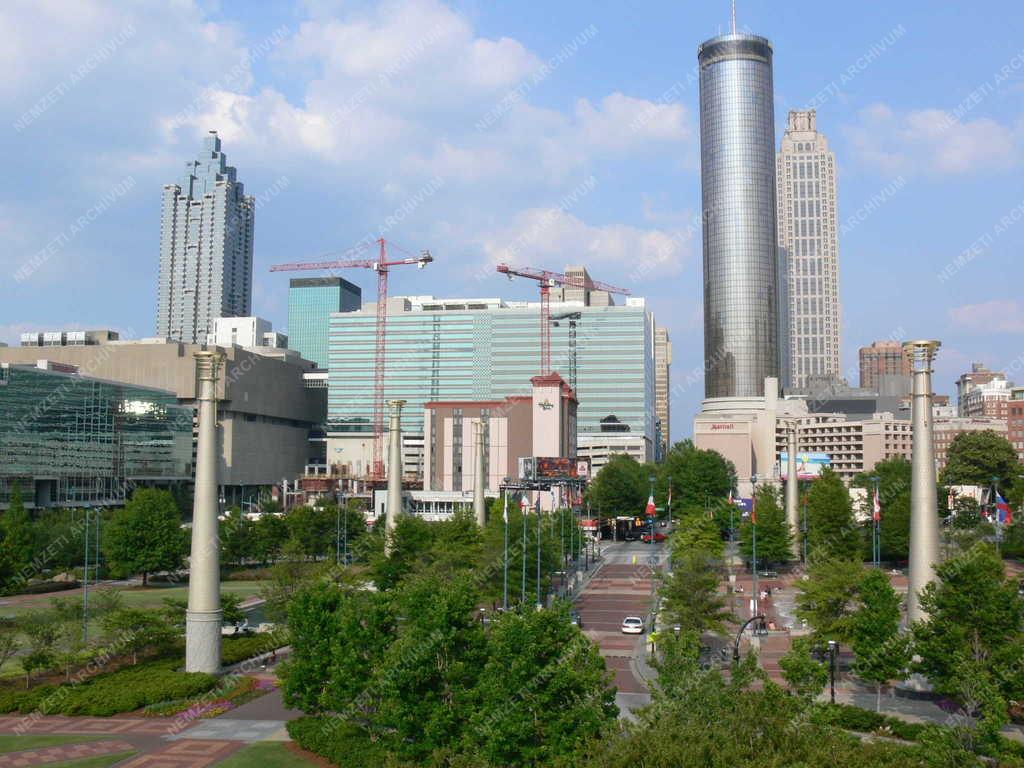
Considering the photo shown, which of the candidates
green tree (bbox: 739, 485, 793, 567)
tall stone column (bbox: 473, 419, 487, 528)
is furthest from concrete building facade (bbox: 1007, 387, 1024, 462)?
tall stone column (bbox: 473, 419, 487, 528)

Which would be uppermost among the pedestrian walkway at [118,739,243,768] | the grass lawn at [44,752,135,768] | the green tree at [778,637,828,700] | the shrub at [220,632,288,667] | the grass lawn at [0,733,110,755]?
the green tree at [778,637,828,700]

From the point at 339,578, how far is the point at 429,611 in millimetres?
26760

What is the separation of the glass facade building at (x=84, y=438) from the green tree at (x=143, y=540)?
40.7 meters

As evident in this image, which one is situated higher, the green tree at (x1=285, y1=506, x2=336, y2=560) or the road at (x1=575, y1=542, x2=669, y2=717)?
the green tree at (x1=285, y1=506, x2=336, y2=560)

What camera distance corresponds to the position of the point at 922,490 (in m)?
44.3

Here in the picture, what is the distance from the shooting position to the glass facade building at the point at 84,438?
4656 inches

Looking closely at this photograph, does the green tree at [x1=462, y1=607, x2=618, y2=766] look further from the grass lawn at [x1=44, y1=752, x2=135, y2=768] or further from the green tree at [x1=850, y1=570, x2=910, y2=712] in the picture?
the green tree at [x1=850, y1=570, x2=910, y2=712]

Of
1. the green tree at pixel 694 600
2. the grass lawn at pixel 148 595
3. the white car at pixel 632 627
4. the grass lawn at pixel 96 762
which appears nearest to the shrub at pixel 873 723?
the green tree at pixel 694 600

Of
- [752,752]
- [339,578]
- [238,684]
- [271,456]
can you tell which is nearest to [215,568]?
[238,684]

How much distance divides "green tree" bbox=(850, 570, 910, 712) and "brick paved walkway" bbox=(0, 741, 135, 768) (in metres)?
30.7

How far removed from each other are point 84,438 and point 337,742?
110 metres

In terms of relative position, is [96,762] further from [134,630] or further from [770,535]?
[770,535]

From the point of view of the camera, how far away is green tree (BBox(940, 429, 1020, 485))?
146 metres

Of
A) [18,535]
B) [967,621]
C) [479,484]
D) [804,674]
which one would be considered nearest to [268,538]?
[479,484]
